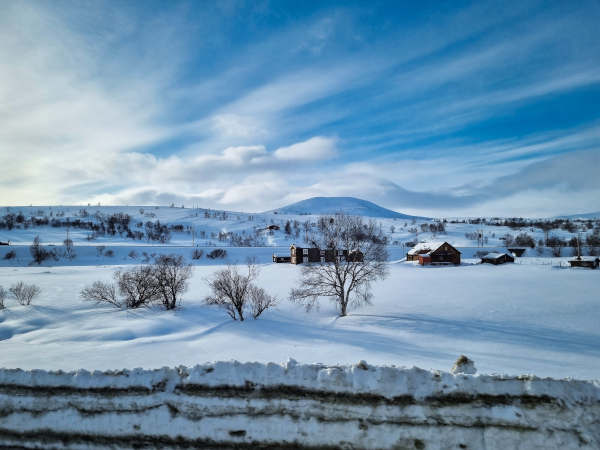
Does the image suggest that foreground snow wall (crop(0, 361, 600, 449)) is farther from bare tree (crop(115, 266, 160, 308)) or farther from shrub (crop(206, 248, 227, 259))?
shrub (crop(206, 248, 227, 259))

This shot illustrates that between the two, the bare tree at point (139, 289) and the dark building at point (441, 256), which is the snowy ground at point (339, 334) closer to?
the bare tree at point (139, 289)

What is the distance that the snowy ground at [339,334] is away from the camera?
1188 centimetres

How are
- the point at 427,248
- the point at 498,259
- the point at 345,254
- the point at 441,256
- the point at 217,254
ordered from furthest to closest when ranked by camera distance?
the point at 217,254 < the point at 427,248 < the point at 441,256 < the point at 498,259 < the point at 345,254

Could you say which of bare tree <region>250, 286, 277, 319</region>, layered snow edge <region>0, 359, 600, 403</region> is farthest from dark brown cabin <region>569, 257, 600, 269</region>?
layered snow edge <region>0, 359, 600, 403</region>

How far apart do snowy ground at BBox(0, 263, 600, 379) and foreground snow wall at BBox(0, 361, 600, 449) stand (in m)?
7.79

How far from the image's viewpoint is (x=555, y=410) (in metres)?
3.41

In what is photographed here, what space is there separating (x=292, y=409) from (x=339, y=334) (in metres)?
13.1

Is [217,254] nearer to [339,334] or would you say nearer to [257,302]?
[257,302]

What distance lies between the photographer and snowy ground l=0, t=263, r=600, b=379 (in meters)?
11.9

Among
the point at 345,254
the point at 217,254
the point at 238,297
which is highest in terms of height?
the point at 345,254

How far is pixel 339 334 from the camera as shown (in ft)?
53.0

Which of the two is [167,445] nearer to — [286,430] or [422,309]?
[286,430]

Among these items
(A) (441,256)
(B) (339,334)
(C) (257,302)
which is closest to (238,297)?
(C) (257,302)

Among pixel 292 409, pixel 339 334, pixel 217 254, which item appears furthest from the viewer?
pixel 217 254
